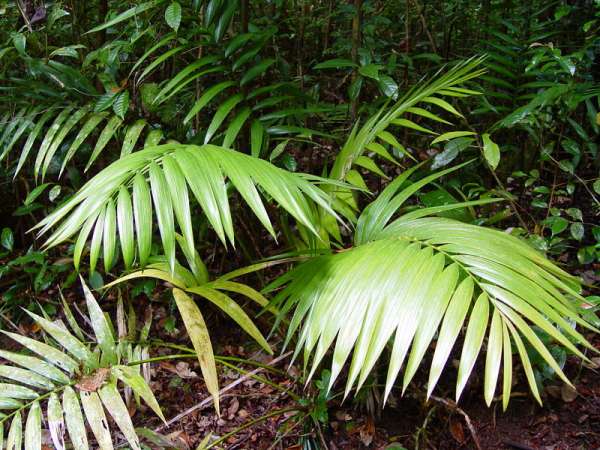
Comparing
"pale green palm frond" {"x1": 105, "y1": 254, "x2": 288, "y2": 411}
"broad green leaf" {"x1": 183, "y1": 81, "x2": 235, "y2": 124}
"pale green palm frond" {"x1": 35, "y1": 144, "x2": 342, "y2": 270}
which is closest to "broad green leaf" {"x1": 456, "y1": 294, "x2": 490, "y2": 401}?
"pale green palm frond" {"x1": 35, "y1": 144, "x2": 342, "y2": 270}

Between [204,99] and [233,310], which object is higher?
[204,99]

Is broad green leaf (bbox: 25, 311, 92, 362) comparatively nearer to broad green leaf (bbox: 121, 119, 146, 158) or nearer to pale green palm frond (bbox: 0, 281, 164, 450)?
pale green palm frond (bbox: 0, 281, 164, 450)

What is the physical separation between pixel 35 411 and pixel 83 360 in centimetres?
15

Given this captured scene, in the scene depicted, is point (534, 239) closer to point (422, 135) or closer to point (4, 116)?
point (422, 135)

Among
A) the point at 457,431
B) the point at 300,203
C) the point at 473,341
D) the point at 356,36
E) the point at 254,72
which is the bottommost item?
the point at 457,431

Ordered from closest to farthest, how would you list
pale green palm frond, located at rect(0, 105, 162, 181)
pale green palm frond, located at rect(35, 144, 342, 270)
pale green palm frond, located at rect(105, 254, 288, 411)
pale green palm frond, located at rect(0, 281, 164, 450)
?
pale green palm frond, located at rect(35, 144, 342, 270), pale green palm frond, located at rect(0, 281, 164, 450), pale green palm frond, located at rect(105, 254, 288, 411), pale green palm frond, located at rect(0, 105, 162, 181)

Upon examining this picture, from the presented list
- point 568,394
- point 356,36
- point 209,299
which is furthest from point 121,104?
point 568,394

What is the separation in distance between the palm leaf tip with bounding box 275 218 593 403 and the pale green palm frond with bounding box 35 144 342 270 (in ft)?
0.54

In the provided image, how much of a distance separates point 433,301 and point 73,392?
755mm

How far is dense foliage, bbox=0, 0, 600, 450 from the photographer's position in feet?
3.09

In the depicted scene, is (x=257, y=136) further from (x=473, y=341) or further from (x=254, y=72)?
(x=473, y=341)

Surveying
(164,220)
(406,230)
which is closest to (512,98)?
(406,230)

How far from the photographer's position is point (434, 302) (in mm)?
900

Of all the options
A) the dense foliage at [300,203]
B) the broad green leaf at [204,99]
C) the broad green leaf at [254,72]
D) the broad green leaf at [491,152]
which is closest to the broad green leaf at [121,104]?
the dense foliage at [300,203]
